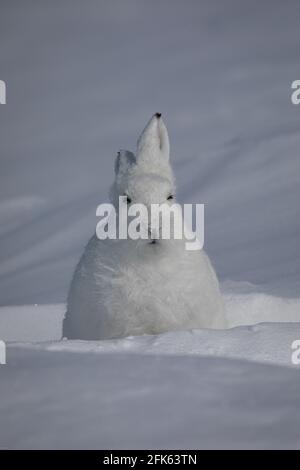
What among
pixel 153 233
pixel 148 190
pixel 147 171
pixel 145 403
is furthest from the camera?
pixel 147 171

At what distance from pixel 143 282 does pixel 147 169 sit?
32.4 inches

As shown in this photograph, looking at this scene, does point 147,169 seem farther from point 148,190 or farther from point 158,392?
point 158,392

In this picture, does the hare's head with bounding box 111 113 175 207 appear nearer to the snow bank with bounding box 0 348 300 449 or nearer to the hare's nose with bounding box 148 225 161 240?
the hare's nose with bounding box 148 225 161 240

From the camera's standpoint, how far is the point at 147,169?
5199 mm

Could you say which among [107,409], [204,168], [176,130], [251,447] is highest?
[176,130]

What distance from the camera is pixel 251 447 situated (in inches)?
98.3

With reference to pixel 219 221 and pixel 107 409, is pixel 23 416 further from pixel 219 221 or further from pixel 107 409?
pixel 219 221

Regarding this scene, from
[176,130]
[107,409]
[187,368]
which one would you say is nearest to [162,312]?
[187,368]

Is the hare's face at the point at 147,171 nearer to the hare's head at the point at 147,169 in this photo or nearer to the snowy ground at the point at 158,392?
the hare's head at the point at 147,169

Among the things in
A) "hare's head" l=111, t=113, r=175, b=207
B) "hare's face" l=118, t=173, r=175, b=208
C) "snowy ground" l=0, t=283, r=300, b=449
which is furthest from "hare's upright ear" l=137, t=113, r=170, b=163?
"snowy ground" l=0, t=283, r=300, b=449

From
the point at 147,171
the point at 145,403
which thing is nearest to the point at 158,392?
the point at 145,403

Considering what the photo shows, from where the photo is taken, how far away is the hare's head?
4891mm

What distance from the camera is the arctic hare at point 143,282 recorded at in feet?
16.1

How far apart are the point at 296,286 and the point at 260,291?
40 cm
